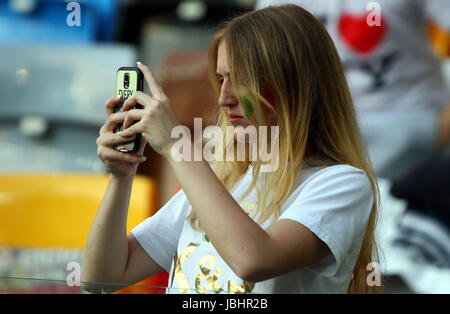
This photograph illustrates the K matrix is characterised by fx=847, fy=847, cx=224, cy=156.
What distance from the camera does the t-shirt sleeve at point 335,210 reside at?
86 centimetres

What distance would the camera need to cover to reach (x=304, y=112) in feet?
2.95

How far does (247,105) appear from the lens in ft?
2.83

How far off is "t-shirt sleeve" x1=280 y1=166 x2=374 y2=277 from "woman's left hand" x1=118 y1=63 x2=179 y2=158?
15cm

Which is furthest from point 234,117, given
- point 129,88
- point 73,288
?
point 73,288

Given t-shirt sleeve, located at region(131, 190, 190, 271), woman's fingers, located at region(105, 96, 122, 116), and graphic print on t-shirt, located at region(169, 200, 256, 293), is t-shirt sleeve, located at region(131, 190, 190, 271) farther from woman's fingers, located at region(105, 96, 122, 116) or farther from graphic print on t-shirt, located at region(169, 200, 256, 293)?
woman's fingers, located at region(105, 96, 122, 116)

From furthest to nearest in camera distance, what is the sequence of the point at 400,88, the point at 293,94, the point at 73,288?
1. the point at 400,88
2. the point at 293,94
3. the point at 73,288

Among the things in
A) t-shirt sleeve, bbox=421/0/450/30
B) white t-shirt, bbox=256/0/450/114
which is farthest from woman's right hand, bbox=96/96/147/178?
t-shirt sleeve, bbox=421/0/450/30

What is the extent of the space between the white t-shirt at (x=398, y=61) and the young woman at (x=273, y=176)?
2.41ft

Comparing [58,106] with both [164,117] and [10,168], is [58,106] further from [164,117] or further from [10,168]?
[164,117]

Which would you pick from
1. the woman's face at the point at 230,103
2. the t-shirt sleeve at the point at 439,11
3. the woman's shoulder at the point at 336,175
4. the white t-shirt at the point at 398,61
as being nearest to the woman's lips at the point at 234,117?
the woman's face at the point at 230,103

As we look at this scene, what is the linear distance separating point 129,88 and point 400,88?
1095mm

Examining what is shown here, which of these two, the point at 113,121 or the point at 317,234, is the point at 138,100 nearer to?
Answer: the point at 113,121

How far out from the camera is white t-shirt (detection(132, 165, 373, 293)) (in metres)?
0.86

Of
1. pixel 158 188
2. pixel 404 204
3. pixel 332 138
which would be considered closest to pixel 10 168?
pixel 158 188
